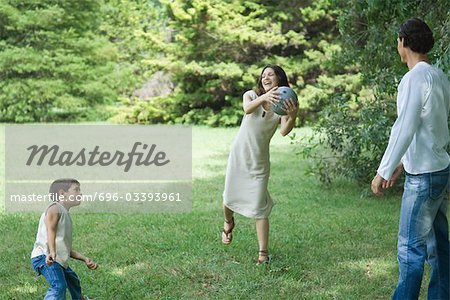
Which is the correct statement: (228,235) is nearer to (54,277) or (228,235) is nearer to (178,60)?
(54,277)

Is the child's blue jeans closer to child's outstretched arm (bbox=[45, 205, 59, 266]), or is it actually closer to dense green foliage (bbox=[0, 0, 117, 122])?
child's outstretched arm (bbox=[45, 205, 59, 266])

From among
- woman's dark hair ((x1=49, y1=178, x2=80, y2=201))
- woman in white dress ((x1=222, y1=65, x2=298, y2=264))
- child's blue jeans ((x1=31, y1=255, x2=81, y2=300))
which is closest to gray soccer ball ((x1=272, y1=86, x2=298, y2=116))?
woman in white dress ((x1=222, y1=65, x2=298, y2=264))

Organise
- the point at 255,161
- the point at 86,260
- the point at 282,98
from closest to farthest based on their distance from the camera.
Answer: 1. the point at 86,260
2. the point at 282,98
3. the point at 255,161

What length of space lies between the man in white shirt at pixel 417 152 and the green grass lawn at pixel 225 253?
3.19 ft

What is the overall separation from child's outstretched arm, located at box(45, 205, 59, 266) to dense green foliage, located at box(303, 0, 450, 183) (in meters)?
3.32

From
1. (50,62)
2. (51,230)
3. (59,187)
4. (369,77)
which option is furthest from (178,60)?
(51,230)

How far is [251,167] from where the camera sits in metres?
4.84

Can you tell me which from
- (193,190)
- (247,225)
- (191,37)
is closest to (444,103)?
(247,225)

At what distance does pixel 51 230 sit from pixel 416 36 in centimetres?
218

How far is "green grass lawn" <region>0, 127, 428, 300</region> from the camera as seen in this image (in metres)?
4.34

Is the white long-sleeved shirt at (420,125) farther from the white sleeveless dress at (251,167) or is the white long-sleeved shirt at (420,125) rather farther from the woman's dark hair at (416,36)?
the white sleeveless dress at (251,167)

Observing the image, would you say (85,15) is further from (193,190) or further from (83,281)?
(83,281)

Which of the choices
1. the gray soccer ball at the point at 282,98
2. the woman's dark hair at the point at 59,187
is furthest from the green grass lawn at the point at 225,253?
the gray soccer ball at the point at 282,98

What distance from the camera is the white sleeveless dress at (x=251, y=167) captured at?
478cm
